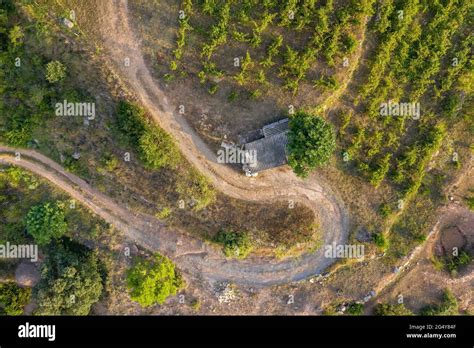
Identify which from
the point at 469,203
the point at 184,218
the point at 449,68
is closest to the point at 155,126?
the point at 184,218

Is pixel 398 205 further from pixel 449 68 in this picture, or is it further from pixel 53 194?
pixel 53 194

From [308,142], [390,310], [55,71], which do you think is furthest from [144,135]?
[390,310]

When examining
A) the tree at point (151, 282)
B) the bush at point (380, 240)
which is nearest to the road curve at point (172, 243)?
the tree at point (151, 282)

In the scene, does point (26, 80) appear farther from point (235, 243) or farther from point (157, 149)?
point (235, 243)

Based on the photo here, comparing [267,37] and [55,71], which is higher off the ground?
[267,37]

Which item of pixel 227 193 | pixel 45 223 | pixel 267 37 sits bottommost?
pixel 45 223

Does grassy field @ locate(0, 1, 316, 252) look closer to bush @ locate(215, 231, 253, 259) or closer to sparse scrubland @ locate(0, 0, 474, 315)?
sparse scrubland @ locate(0, 0, 474, 315)
